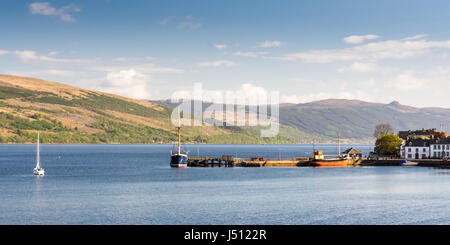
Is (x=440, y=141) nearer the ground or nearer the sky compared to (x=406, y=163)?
nearer the sky

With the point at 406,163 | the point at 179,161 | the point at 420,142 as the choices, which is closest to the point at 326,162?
the point at 406,163

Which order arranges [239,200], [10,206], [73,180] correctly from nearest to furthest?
1. [10,206]
2. [239,200]
3. [73,180]

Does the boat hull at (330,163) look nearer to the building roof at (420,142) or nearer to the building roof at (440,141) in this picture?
the building roof at (420,142)

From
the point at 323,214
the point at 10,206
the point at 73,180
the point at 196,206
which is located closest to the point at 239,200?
the point at 196,206

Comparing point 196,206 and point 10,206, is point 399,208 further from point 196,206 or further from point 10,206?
point 10,206

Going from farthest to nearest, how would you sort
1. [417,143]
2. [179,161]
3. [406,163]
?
[417,143] → [406,163] → [179,161]

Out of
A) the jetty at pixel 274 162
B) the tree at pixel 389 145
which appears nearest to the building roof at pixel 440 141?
the jetty at pixel 274 162

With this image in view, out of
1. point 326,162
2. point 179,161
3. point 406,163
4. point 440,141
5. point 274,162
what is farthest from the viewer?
point 440,141

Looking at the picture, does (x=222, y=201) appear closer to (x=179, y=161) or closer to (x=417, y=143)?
(x=179, y=161)

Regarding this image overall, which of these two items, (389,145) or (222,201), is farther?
(389,145)
